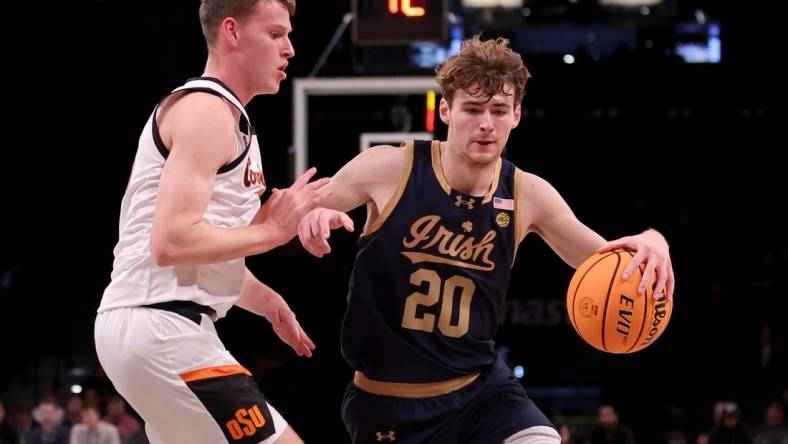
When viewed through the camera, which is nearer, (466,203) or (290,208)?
(290,208)

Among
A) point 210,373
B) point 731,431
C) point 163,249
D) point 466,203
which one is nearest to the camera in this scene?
point 163,249

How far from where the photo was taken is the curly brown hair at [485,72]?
404 cm

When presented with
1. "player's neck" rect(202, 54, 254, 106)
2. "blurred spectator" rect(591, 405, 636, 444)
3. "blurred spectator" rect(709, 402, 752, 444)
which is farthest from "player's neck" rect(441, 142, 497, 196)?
"blurred spectator" rect(709, 402, 752, 444)

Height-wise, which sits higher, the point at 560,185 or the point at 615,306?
the point at 615,306

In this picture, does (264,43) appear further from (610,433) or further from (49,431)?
(49,431)

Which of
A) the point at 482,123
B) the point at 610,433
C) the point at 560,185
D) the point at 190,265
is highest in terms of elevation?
the point at 482,123

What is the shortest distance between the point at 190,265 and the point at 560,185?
14.0 m

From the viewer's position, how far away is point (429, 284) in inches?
158

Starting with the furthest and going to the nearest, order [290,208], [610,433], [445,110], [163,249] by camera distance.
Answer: [610,433] → [445,110] → [290,208] → [163,249]

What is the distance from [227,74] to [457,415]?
4.63ft

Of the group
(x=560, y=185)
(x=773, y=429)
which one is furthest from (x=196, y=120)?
(x=560, y=185)

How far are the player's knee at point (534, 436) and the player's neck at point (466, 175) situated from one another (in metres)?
0.86

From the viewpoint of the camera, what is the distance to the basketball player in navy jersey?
3.99 m

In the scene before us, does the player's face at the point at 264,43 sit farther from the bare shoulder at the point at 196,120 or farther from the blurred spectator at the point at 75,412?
the blurred spectator at the point at 75,412
